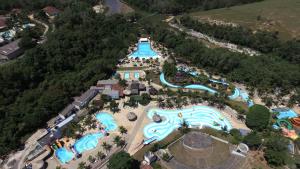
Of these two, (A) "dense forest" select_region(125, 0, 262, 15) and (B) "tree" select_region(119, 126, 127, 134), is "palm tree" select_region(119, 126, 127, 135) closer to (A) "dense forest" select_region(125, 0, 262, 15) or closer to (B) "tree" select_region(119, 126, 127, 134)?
(B) "tree" select_region(119, 126, 127, 134)

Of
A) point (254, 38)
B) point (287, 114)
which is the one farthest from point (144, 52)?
point (287, 114)

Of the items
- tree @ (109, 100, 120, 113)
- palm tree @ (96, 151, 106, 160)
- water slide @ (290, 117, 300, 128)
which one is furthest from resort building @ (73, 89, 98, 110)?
water slide @ (290, 117, 300, 128)

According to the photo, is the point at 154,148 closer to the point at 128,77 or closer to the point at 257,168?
the point at 257,168

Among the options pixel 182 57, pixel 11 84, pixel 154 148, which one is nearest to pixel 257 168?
pixel 154 148

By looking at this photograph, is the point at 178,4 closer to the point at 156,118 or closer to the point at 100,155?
the point at 156,118

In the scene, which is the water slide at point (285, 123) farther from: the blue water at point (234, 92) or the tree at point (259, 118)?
the blue water at point (234, 92)
